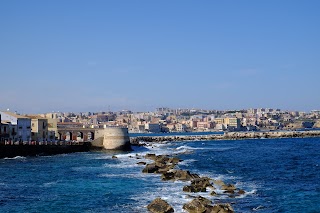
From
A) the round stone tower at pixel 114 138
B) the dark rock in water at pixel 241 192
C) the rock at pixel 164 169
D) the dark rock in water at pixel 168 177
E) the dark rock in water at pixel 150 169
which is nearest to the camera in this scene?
the dark rock in water at pixel 241 192

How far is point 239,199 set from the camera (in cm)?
2839

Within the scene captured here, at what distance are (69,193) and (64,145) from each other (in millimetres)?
40534

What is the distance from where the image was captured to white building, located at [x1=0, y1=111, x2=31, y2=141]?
69875 mm

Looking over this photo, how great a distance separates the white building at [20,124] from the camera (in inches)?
2751

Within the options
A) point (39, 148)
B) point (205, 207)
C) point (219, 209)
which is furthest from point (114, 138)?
point (219, 209)

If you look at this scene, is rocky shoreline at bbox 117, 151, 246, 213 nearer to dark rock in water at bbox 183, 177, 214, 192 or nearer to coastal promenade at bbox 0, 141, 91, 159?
dark rock in water at bbox 183, 177, 214, 192

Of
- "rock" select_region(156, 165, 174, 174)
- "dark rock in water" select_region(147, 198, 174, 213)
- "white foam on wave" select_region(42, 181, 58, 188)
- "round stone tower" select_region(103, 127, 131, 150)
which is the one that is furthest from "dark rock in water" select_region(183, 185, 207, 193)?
"round stone tower" select_region(103, 127, 131, 150)

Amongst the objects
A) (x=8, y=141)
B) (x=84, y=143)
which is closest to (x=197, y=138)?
(x=84, y=143)

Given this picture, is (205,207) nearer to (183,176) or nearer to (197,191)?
(197,191)

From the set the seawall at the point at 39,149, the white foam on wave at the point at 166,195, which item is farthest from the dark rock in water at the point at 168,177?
the seawall at the point at 39,149

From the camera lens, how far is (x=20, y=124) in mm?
70250

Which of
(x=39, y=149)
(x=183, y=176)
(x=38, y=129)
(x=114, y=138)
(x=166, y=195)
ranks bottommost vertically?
(x=166, y=195)

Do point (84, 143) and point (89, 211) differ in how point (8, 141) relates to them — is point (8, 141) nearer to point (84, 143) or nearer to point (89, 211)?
point (84, 143)

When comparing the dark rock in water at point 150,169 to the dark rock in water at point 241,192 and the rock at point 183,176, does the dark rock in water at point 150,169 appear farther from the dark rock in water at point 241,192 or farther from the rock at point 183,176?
the dark rock in water at point 241,192
